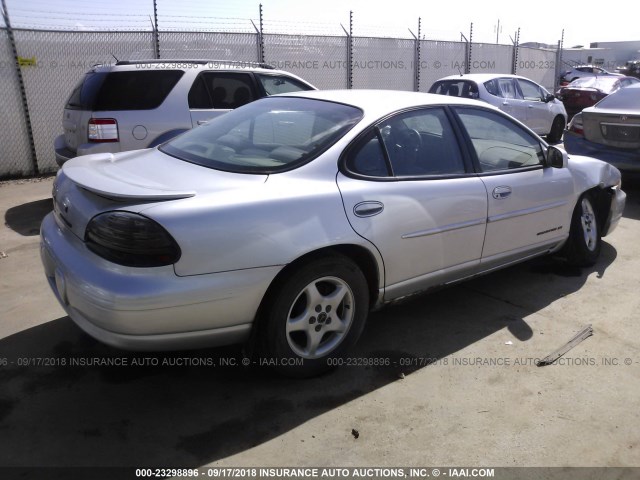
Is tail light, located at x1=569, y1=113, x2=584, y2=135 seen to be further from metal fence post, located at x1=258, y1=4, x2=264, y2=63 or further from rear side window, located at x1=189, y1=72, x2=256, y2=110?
metal fence post, located at x1=258, y1=4, x2=264, y2=63

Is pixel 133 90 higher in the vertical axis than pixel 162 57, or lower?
lower

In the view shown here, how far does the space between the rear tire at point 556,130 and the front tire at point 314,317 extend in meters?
11.1

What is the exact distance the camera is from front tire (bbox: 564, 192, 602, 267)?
4836 mm

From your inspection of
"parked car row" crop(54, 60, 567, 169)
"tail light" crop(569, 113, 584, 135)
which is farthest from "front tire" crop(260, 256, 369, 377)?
"tail light" crop(569, 113, 584, 135)

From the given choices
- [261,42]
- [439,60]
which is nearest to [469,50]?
[439,60]

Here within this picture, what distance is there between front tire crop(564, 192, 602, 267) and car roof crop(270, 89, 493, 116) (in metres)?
1.51

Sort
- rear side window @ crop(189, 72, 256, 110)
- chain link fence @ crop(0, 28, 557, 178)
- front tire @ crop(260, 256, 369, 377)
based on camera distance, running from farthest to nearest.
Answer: chain link fence @ crop(0, 28, 557, 178), rear side window @ crop(189, 72, 256, 110), front tire @ crop(260, 256, 369, 377)

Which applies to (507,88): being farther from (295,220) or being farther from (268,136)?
(295,220)

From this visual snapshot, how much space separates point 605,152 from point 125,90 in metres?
5.99

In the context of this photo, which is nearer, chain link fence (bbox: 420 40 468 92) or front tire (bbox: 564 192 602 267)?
front tire (bbox: 564 192 602 267)

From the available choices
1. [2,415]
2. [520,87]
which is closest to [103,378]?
[2,415]

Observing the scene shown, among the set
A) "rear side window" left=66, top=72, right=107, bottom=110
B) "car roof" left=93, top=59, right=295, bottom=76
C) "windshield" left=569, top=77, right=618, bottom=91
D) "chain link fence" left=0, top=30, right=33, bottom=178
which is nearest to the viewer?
"rear side window" left=66, top=72, right=107, bottom=110

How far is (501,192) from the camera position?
3924mm

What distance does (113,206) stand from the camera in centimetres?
276
